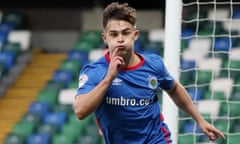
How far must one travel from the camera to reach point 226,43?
292 inches

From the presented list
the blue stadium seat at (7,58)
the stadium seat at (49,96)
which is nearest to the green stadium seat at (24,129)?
the stadium seat at (49,96)

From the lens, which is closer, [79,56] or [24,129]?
[24,129]

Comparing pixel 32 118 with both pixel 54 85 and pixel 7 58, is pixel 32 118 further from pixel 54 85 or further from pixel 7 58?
pixel 7 58

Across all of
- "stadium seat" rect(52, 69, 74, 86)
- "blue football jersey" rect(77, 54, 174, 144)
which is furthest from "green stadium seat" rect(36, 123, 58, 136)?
"blue football jersey" rect(77, 54, 174, 144)

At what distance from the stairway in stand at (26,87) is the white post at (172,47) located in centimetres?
436

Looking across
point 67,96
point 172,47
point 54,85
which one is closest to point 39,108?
point 67,96

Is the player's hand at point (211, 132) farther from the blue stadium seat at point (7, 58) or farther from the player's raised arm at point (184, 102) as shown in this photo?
the blue stadium seat at point (7, 58)

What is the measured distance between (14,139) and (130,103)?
469cm

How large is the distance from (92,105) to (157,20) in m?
6.40

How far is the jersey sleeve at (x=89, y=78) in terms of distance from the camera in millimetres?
2965

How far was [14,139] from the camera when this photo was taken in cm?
759

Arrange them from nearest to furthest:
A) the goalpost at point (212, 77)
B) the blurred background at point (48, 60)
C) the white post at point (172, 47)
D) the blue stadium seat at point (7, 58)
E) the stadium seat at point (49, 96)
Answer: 1. the white post at point (172, 47)
2. the goalpost at point (212, 77)
3. the blurred background at point (48, 60)
4. the stadium seat at point (49, 96)
5. the blue stadium seat at point (7, 58)

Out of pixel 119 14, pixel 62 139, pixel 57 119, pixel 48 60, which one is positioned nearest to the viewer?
pixel 119 14

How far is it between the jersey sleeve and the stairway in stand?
5.24 m
